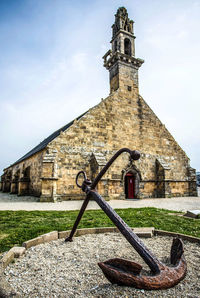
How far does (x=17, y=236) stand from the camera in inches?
168

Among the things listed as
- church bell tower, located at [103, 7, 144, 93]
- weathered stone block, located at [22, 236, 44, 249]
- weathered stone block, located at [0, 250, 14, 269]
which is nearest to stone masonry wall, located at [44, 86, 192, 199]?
church bell tower, located at [103, 7, 144, 93]

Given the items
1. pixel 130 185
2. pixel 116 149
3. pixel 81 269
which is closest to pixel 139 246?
pixel 81 269

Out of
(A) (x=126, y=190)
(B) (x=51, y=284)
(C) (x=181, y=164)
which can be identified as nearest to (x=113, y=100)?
(A) (x=126, y=190)

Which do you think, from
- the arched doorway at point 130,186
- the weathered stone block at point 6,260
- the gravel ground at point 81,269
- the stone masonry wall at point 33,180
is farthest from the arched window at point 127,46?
the weathered stone block at point 6,260

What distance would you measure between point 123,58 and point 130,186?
1170 cm

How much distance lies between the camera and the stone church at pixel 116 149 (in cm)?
1272

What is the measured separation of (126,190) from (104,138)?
4.80 metres

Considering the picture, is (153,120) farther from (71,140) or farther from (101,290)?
(101,290)

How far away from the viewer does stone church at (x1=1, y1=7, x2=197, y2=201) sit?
12.7 metres

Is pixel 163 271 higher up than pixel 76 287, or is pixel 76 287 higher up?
pixel 163 271

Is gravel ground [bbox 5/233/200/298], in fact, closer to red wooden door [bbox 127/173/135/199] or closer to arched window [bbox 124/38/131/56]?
red wooden door [bbox 127/173/135/199]

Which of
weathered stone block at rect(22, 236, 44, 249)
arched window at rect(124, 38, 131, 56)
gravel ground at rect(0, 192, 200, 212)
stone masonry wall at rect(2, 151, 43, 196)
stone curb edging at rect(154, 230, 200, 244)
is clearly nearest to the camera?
weathered stone block at rect(22, 236, 44, 249)

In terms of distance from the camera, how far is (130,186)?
615 inches

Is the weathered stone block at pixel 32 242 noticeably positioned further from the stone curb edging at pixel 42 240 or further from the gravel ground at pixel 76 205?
the gravel ground at pixel 76 205
